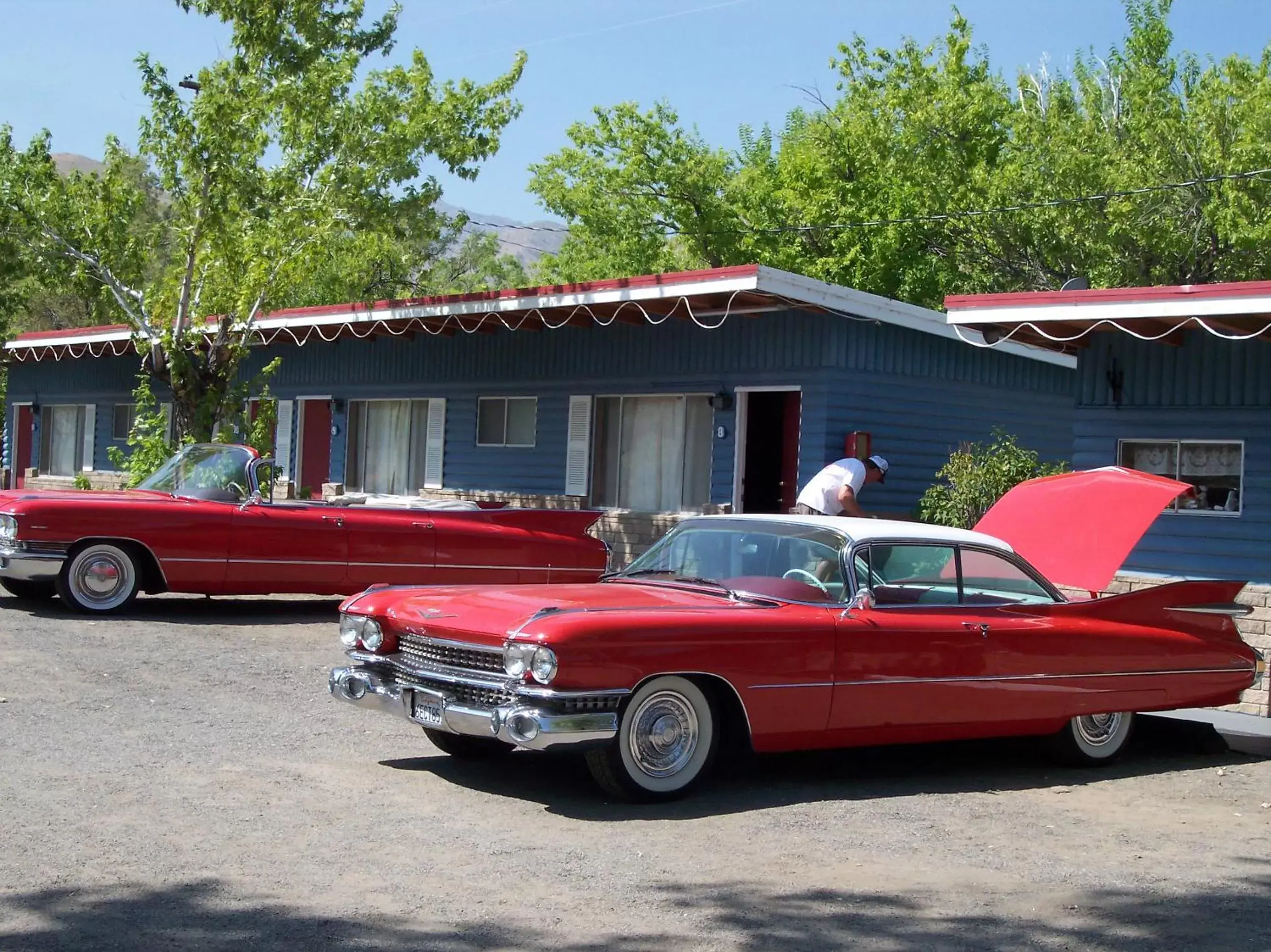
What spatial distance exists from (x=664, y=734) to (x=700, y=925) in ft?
5.94

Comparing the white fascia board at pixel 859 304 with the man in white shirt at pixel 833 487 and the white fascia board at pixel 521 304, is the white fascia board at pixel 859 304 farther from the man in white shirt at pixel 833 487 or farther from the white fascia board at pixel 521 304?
the man in white shirt at pixel 833 487

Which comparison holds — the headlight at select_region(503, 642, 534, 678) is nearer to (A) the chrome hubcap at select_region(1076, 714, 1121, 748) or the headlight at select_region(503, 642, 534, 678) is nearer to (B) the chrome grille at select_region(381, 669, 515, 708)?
(B) the chrome grille at select_region(381, 669, 515, 708)

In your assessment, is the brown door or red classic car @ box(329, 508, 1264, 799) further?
the brown door

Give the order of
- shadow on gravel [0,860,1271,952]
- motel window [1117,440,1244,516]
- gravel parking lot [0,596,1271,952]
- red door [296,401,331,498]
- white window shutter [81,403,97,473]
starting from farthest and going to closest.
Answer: white window shutter [81,403,97,473]
red door [296,401,331,498]
motel window [1117,440,1244,516]
gravel parking lot [0,596,1271,952]
shadow on gravel [0,860,1271,952]

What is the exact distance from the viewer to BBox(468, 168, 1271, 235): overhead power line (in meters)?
27.0

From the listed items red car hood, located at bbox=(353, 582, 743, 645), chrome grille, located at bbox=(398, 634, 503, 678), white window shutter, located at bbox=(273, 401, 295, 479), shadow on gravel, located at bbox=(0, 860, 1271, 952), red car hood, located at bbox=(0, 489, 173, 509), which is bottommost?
shadow on gravel, located at bbox=(0, 860, 1271, 952)

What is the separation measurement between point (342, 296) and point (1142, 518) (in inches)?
1499

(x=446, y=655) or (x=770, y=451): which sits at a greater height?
(x=770, y=451)

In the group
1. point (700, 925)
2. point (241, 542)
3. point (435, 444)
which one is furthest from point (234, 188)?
point (700, 925)

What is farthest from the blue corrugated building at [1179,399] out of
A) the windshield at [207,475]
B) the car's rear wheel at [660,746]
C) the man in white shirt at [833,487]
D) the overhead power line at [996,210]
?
the overhead power line at [996,210]

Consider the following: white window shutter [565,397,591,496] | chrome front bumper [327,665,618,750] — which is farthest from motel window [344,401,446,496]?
chrome front bumper [327,665,618,750]

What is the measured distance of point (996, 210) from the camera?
3122cm

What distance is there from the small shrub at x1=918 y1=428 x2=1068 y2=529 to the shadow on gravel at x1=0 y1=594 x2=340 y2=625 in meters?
6.31

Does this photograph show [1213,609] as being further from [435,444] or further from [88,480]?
[88,480]
